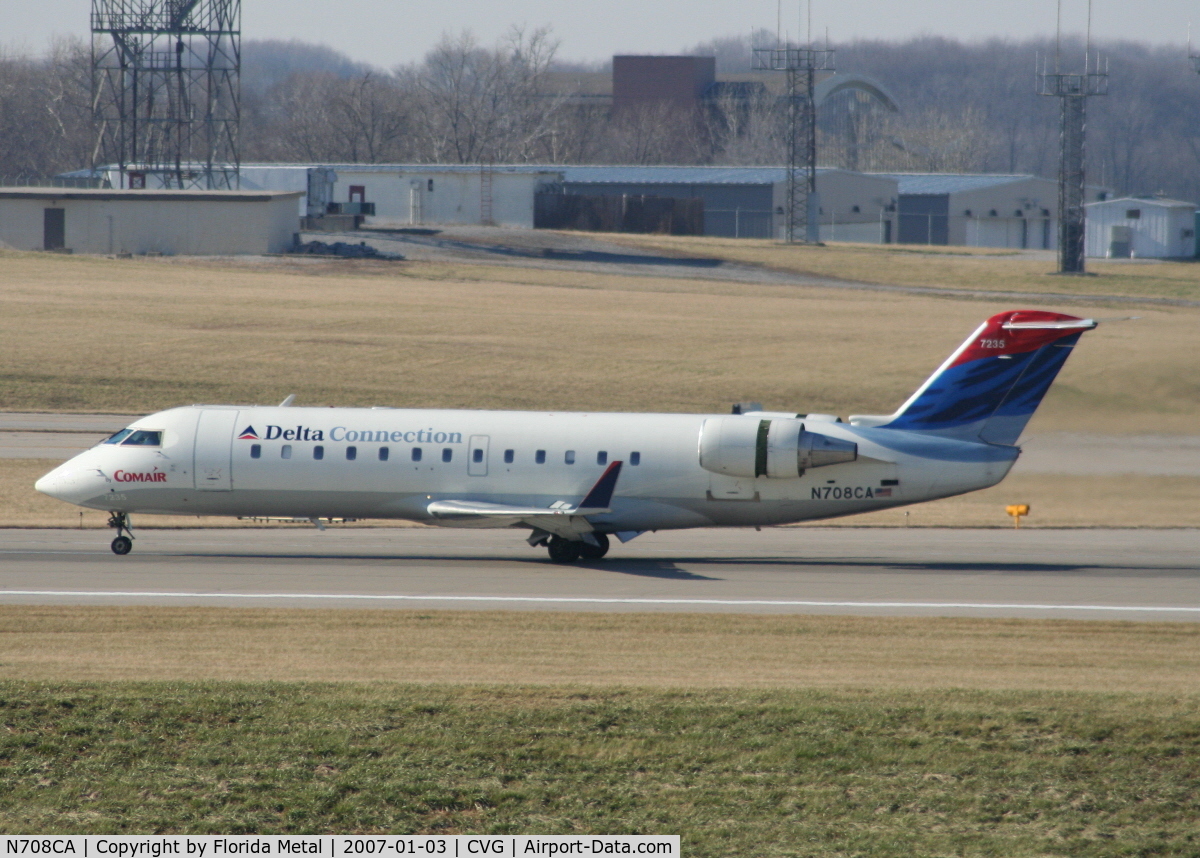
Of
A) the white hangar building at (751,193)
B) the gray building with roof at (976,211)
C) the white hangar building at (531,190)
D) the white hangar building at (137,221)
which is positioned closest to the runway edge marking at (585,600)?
the white hangar building at (137,221)

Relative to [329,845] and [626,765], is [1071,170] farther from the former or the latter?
[329,845]

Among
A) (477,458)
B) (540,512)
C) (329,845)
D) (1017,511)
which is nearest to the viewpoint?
(329,845)

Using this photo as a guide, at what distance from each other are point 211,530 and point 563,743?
2103cm

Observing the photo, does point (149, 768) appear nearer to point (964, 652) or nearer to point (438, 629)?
point (438, 629)

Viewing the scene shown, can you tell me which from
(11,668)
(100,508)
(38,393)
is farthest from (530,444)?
(38,393)

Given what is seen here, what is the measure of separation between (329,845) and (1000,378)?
19242 millimetres

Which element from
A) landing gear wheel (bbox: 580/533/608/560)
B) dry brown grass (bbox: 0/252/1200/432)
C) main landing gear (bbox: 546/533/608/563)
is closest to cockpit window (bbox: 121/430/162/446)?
main landing gear (bbox: 546/533/608/563)

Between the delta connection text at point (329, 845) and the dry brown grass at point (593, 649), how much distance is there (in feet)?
14.1

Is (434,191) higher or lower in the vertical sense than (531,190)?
lower

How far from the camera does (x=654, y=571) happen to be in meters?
29.1

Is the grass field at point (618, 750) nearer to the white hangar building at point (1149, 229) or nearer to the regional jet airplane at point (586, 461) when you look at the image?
the regional jet airplane at point (586, 461)

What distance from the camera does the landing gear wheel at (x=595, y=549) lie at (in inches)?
1180

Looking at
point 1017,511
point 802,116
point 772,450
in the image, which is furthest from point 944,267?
point 772,450

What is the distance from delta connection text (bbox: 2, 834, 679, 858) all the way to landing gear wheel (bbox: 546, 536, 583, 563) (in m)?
16.2
